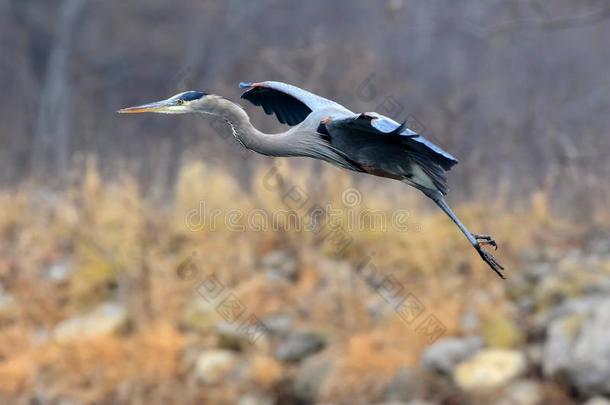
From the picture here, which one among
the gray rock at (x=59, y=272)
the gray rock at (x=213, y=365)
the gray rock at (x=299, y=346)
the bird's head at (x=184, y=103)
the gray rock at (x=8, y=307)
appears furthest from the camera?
the gray rock at (x=59, y=272)

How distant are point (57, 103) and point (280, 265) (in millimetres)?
6194

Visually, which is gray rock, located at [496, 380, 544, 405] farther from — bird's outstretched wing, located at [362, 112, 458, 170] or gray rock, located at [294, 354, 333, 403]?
bird's outstretched wing, located at [362, 112, 458, 170]

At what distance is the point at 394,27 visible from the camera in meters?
15.9

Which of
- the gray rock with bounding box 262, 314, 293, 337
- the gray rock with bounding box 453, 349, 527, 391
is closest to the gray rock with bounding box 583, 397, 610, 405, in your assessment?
the gray rock with bounding box 453, 349, 527, 391

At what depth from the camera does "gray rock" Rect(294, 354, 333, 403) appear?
7465mm

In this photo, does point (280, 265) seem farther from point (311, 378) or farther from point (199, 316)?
point (311, 378)

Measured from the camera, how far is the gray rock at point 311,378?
24.5 ft

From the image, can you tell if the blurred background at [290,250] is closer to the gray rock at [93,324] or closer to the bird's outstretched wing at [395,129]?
the gray rock at [93,324]

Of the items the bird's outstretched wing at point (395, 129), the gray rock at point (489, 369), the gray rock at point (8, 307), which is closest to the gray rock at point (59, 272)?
the gray rock at point (8, 307)

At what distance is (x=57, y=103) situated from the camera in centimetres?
1387

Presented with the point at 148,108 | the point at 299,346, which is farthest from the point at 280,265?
the point at 148,108

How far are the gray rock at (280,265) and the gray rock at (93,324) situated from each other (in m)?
1.49

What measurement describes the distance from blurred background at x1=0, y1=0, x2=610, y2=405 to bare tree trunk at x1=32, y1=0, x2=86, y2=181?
0.04 meters

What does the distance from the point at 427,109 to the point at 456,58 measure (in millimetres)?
3784
